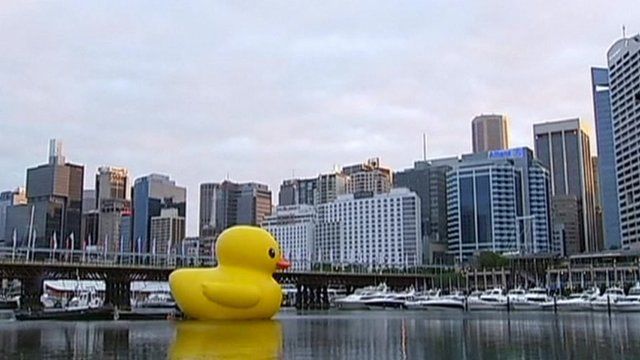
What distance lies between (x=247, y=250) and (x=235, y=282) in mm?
2425

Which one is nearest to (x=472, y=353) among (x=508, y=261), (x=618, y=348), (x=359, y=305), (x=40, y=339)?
(x=618, y=348)

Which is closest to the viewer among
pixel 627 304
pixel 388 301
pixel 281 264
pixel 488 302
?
pixel 281 264

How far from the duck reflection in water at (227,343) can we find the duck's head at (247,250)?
5914 mm

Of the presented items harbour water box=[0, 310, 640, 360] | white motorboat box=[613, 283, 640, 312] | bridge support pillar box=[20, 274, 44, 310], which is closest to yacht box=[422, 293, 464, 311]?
white motorboat box=[613, 283, 640, 312]

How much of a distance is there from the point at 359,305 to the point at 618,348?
99.0m

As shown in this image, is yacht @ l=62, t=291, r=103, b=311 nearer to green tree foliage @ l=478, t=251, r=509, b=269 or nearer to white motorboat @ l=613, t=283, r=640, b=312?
white motorboat @ l=613, t=283, r=640, b=312

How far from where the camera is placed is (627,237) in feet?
652

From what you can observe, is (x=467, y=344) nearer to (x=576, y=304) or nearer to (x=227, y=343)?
(x=227, y=343)

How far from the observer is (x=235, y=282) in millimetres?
53250

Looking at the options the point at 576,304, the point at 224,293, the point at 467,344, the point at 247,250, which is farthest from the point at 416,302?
the point at 467,344

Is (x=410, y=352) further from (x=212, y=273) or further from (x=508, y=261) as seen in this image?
(x=508, y=261)

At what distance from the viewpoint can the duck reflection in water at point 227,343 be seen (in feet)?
96.8

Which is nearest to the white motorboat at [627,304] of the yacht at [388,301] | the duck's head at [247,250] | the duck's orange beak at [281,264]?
the yacht at [388,301]

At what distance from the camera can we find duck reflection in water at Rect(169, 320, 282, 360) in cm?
2950
